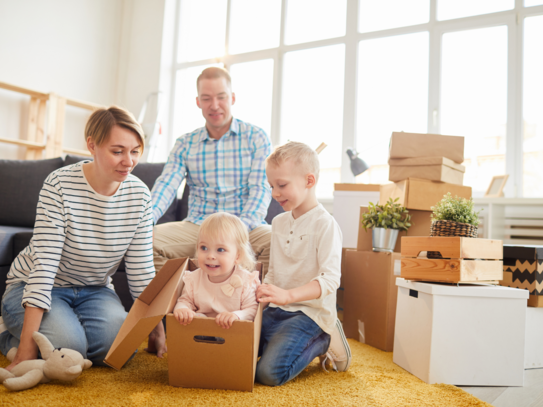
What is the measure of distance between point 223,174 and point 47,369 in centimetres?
116

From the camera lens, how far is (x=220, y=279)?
4.32 feet

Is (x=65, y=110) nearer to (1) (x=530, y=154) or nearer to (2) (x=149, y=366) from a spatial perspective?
(2) (x=149, y=366)

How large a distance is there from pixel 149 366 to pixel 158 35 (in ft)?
14.0

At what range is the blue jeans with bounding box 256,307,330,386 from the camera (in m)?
1.25

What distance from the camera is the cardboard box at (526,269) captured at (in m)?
→ 1.60

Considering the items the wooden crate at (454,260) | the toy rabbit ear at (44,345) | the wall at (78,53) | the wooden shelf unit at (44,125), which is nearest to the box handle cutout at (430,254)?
the wooden crate at (454,260)

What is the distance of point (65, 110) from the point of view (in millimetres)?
4613

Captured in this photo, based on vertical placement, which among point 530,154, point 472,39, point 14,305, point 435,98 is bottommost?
point 14,305

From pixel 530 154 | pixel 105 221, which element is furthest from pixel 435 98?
pixel 105 221

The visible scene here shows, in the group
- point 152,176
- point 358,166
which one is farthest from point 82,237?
point 358,166

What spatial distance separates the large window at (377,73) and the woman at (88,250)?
7.67 ft

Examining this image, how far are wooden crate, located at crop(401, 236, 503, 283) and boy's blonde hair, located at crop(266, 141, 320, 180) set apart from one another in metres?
0.47

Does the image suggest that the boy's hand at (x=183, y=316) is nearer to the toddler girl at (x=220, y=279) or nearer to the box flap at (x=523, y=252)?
the toddler girl at (x=220, y=279)

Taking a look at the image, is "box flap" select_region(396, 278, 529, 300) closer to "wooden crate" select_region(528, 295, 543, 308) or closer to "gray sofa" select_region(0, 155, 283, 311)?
"wooden crate" select_region(528, 295, 543, 308)
